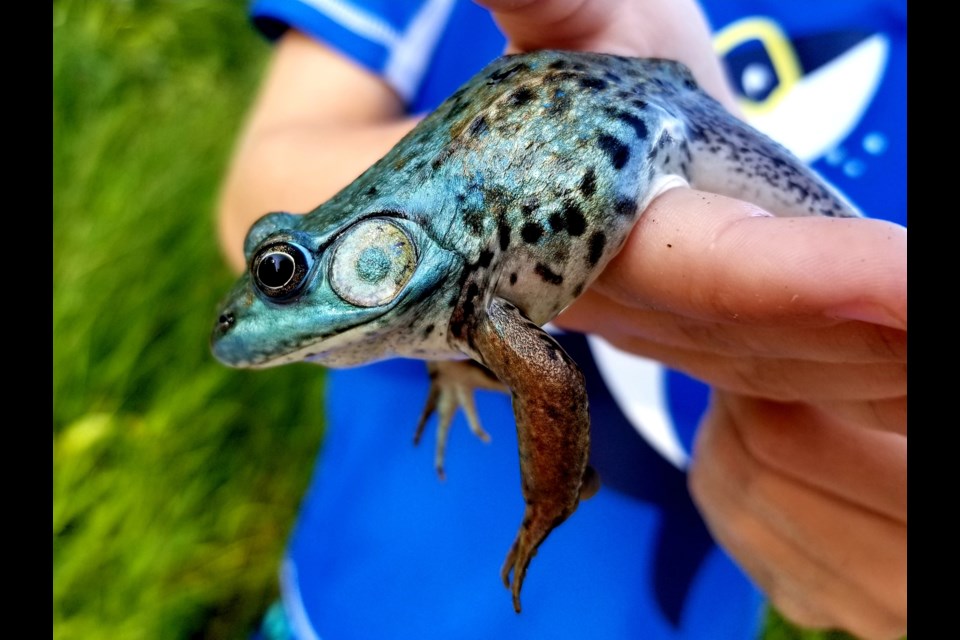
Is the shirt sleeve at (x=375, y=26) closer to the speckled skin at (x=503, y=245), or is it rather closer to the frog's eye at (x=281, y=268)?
the speckled skin at (x=503, y=245)

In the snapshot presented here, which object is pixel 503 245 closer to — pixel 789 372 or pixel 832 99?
pixel 789 372

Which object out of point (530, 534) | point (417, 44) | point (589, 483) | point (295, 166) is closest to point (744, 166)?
point (589, 483)

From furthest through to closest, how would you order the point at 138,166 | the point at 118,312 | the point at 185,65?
the point at 185,65 < the point at 138,166 < the point at 118,312

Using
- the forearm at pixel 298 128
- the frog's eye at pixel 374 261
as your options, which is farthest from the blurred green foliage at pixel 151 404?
the frog's eye at pixel 374 261

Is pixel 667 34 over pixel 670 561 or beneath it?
over

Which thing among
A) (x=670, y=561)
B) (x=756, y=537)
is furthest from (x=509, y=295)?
(x=670, y=561)

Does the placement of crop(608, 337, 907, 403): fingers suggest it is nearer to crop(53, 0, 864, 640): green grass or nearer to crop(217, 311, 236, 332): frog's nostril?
crop(217, 311, 236, 332): frog's nostril

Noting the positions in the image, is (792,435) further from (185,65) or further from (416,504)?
(185,65)

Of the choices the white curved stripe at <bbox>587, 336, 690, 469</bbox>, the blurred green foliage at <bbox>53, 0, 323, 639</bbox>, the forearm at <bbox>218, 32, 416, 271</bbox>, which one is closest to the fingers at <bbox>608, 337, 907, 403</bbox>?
the white curved stripe at <bbox>587, 336, 690, 469</bbox>
